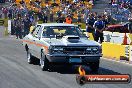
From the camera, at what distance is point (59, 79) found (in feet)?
42.2

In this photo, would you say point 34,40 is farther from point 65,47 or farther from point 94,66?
point 94,66

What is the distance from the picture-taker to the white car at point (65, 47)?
14352 mm

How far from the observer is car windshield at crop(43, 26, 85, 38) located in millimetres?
15673

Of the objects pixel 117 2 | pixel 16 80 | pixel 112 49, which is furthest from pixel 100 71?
pixel 117 2

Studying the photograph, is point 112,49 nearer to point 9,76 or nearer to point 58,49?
point 58,49

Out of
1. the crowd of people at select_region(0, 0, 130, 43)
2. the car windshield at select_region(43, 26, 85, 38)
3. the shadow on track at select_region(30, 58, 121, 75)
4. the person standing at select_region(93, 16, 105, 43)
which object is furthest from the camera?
the crowd of people at select_region(0, 0, 130, 43)

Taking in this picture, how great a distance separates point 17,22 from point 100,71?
22560 mm

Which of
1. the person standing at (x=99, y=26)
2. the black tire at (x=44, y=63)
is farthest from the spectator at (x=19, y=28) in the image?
the black tire at (x=44, y=63)

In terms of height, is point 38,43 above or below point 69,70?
above

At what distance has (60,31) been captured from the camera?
15734 mm

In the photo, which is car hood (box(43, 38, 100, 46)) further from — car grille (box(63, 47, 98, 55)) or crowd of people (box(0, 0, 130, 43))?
crowd of people (box(0, 0, 130, 43))

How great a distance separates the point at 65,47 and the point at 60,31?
150cm

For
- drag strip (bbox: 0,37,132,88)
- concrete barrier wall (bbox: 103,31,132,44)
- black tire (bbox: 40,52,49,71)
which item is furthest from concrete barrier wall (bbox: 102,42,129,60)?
black tire (bbox: 40,52,49,71)

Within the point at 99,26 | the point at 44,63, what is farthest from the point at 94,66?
the point at 99,26
